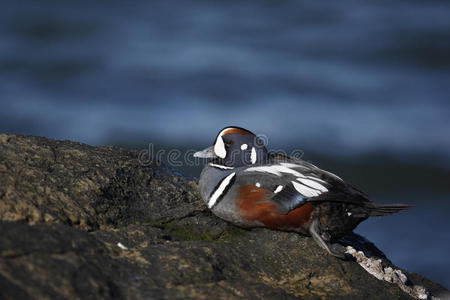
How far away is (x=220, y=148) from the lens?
450cm

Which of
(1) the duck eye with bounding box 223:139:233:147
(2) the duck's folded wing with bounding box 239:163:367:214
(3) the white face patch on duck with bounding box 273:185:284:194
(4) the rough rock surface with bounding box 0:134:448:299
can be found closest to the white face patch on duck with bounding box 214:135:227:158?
(1) the duck eye with bounding box 223:139:233:147

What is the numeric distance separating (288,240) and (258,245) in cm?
26

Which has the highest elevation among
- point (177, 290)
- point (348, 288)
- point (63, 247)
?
point (63, 247)

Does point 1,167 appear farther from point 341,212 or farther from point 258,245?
point 341,212

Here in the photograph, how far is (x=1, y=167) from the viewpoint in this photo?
3516mm

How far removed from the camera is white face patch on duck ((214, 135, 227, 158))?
4.46 meters

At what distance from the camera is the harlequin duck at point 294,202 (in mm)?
3699

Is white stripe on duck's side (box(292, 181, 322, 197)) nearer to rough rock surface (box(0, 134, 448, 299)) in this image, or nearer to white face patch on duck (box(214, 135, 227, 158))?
rough rock surface (box(0, 134, 448, 299))

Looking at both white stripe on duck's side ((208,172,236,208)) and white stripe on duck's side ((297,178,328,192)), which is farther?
white stripe on duck's side ((208,172,236,208))

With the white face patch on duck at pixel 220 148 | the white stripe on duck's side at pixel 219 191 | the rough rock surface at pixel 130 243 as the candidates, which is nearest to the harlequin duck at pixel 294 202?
the white stripe on duck's side at pixel 219 191

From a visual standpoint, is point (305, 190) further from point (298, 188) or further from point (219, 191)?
point (219, 191)

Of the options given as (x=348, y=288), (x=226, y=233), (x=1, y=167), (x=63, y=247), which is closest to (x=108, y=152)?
(x=1, y=167)

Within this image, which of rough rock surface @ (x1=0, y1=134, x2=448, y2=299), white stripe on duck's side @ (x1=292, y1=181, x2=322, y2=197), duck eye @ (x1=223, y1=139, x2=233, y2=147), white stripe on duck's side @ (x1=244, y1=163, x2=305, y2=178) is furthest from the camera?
duck eye @ (x1=223, y1=139, x2=233, y2=147)

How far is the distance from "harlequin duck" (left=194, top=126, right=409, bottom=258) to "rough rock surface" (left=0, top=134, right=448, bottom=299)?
0.35 feet
